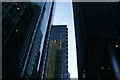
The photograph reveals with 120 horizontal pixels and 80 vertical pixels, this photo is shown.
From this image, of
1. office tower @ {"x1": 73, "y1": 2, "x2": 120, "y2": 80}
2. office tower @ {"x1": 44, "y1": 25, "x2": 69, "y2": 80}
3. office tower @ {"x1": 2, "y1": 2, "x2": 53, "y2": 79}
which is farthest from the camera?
office tower @ {"x1": 44, "y1": 25, "x2": 69, "y2": 80}

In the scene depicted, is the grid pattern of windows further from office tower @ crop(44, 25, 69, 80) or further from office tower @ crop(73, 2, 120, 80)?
office tower @ crop(44, 25, 69, 80)

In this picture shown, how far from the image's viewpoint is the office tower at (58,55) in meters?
94.8

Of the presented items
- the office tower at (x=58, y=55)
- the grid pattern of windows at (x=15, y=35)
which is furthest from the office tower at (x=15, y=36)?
the office tower at (x=58, y=55)

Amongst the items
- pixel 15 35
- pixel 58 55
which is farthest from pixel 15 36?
pixel 58 55

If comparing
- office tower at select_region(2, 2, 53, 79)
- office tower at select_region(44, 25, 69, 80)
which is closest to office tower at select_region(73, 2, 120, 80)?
office tower at select_region(2, 2, 53, 79)

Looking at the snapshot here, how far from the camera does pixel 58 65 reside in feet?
324

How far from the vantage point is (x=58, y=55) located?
98.8 meters

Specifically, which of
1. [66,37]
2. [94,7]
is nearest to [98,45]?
[94,7]

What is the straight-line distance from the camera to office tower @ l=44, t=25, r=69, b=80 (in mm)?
94812

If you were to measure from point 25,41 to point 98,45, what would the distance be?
21.0ft

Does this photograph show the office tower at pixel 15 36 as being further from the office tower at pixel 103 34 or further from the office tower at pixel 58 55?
the office tower at pixel 58 55

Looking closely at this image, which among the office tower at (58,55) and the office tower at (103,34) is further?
the office tower at (58,55)

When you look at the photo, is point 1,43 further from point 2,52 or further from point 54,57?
point 54,57

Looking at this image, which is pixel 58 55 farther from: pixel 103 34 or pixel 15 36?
pixel 15 36
